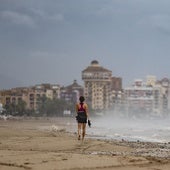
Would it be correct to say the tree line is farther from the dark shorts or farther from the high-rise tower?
the dark shorts

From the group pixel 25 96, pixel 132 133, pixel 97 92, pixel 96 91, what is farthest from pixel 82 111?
pixel 96 91

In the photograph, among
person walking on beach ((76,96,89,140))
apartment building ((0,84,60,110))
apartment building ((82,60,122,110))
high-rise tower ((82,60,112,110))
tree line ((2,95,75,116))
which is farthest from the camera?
high-rise tower ((82,60,112,110))

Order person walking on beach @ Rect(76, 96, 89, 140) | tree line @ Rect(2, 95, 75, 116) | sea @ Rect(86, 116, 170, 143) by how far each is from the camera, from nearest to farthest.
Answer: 1. person walking on beach @ Rect(76, 96, 89, 140)
2. sea @ Rect(86, 116, 170, 143)
3. tree line @ Rect(2, 95, 75, 116)

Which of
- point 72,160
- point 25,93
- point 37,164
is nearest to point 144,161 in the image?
point 72,160

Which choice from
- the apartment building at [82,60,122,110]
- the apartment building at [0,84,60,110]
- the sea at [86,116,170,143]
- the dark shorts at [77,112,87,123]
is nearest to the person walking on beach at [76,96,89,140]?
the dark shorts at [77,112,87,123]

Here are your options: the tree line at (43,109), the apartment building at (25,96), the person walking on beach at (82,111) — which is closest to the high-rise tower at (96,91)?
the apartment building at (25,96)

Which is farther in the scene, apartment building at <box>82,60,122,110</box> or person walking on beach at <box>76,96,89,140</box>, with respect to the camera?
apartment building at <box>82,60,122,110</box>

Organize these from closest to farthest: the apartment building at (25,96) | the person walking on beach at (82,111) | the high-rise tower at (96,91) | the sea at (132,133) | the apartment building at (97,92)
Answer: the person walking on beach at (82,111) → the sea at (132,133) → the apartment building at (25,96) → the apartment building at (97,92) → the high-rise tower at (96,91)

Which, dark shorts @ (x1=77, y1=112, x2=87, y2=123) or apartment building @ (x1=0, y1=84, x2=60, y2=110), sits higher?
apartment building @ (x1=0, y1=84, x2=60, y2=110)

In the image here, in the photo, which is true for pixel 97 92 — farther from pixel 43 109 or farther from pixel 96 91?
pixel 43 109

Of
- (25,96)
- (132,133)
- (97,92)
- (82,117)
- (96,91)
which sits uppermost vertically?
(96,91)

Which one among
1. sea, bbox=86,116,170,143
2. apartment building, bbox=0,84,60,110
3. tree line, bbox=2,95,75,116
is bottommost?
sea, bbox=86,116,170,143

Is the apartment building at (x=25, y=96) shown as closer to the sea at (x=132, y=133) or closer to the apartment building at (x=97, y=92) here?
the apartment building at (x=97, y=92)

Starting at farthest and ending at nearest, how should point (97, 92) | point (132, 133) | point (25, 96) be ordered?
1. point (97, 92)
2. point (25, 96)
3. point (132, 133)
